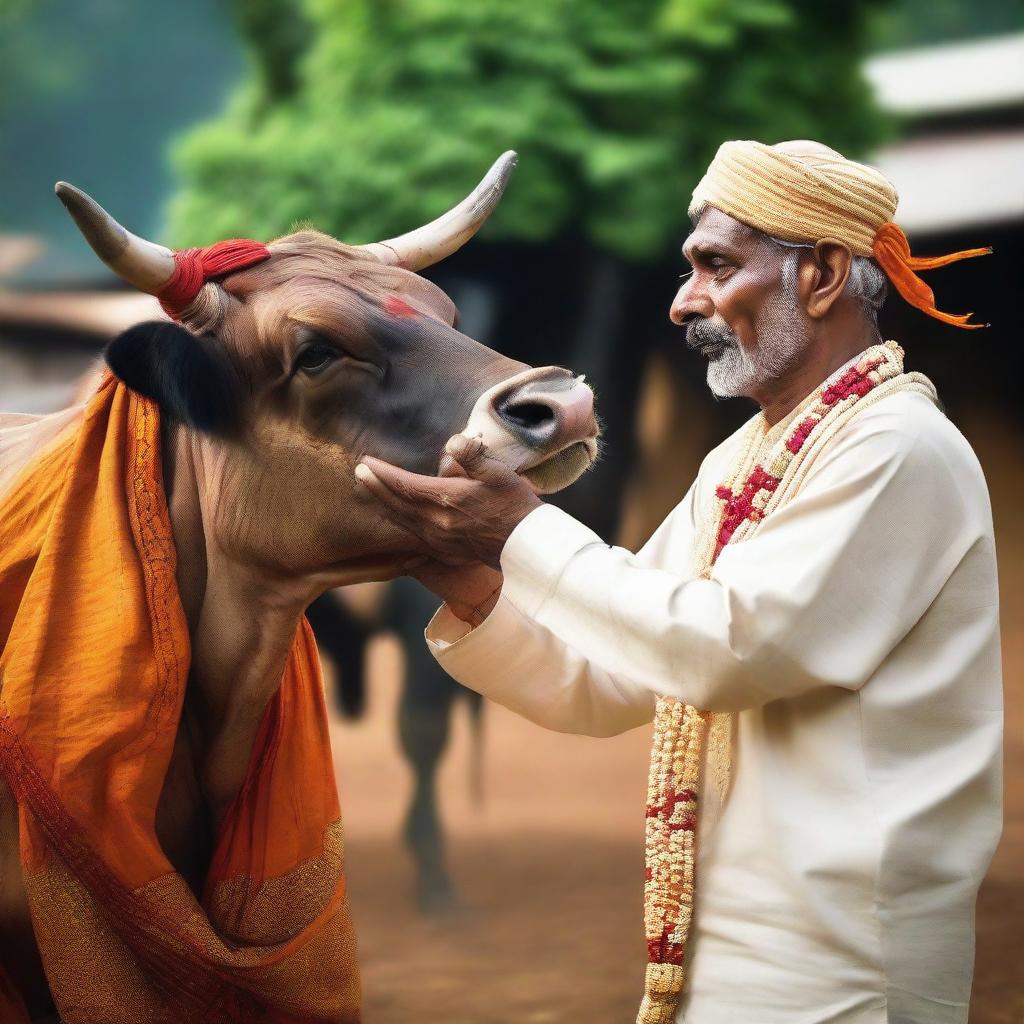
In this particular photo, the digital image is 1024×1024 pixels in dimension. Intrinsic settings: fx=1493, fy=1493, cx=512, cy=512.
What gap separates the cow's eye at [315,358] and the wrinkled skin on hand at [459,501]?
0.21 m

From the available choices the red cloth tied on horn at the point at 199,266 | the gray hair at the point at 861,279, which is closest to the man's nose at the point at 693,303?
the gray hair at the point at 861,279

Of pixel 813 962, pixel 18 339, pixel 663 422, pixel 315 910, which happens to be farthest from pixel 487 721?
pixel 813 962

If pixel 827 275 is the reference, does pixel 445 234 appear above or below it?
above

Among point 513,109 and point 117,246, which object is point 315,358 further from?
point 513,109

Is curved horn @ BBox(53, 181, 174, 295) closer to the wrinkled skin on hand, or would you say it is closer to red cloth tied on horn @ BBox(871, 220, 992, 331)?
the wrinkled skin on hand

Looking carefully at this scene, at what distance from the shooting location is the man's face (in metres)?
2.53

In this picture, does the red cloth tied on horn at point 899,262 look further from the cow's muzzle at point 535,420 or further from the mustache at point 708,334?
the cow's muzzle at point 535,420

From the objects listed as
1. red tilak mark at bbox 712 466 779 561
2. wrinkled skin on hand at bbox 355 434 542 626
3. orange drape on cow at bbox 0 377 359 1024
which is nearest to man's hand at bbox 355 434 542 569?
wrinkled skin on hand at bbox 355 434 542 626

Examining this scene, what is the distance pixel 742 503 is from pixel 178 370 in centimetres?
104

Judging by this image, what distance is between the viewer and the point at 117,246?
8.27 feet

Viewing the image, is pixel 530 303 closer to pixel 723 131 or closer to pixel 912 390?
pixel 723 131

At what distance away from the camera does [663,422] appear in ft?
27.8

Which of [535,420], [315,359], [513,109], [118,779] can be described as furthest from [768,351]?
[513,109]

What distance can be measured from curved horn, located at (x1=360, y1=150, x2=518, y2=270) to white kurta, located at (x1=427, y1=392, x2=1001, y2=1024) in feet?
2.80
